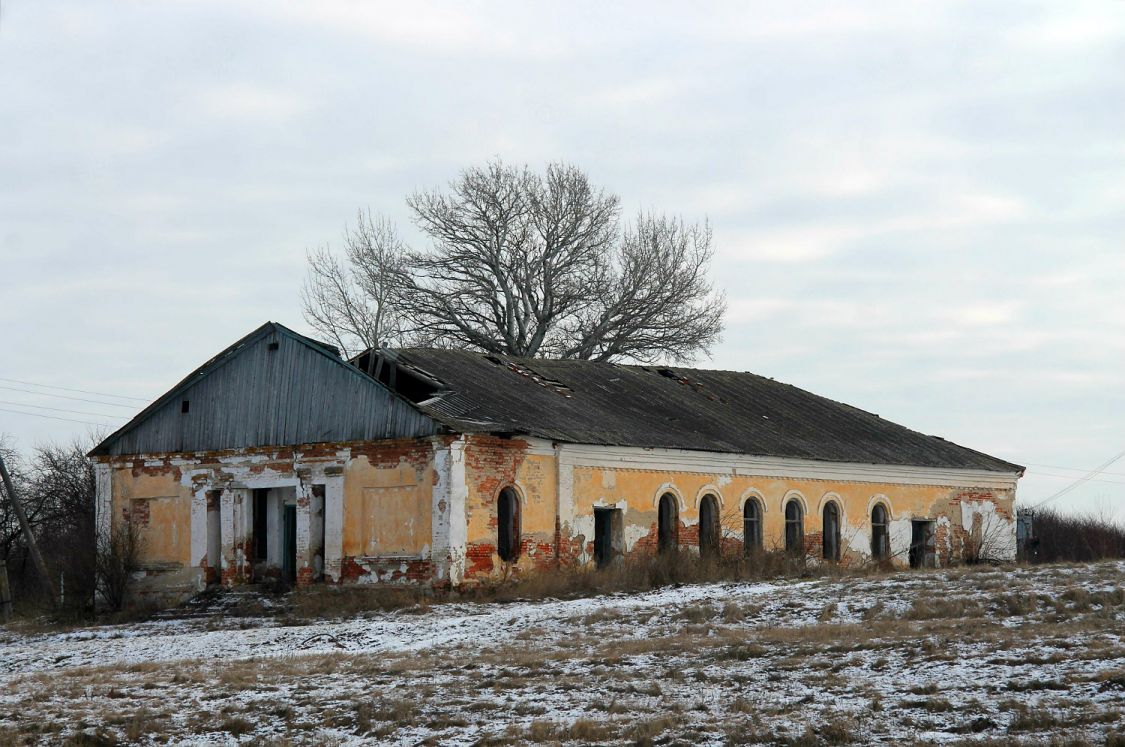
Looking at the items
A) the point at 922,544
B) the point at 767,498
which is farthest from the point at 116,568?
the point at 922,544

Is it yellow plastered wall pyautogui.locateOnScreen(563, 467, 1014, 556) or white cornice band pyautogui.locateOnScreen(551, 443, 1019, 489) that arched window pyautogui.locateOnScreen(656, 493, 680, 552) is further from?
white cornice band pyautogui.locateOnScreen(551, 443, 1019, 489)

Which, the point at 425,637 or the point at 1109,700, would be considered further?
the point at 425,637

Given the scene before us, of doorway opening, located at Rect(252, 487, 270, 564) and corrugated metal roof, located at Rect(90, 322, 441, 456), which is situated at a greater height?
corrugated metal roof, located at Rect(90, 322, 441, 456)

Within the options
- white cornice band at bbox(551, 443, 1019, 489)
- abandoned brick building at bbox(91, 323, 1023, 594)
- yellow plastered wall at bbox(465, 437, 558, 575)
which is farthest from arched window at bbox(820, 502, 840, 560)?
yellow plastered wall at bbox(465, 437, 558, 575)

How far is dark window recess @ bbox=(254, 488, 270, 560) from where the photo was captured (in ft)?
94.9

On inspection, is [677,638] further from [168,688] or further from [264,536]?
[264,536]

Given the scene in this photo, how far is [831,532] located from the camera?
3322 cm

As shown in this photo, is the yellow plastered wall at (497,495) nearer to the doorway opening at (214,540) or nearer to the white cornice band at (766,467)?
the white cornice band at (766,467)

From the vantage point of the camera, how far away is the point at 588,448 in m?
27.9

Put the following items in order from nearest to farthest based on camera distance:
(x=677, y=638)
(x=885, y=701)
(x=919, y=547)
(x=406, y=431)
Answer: (x=885, y=701) < (x=677, y=638) < (x=406, y=431) < (x=919, y=547)

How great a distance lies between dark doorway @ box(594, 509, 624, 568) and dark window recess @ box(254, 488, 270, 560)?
248 inches

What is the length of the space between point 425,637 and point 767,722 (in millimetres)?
8457

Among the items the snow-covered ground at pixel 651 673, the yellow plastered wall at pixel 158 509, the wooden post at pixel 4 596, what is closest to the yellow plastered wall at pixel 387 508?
the snow-covered ground at pixel 651 673

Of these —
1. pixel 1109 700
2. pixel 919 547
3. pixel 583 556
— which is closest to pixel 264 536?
pixel 583 556
